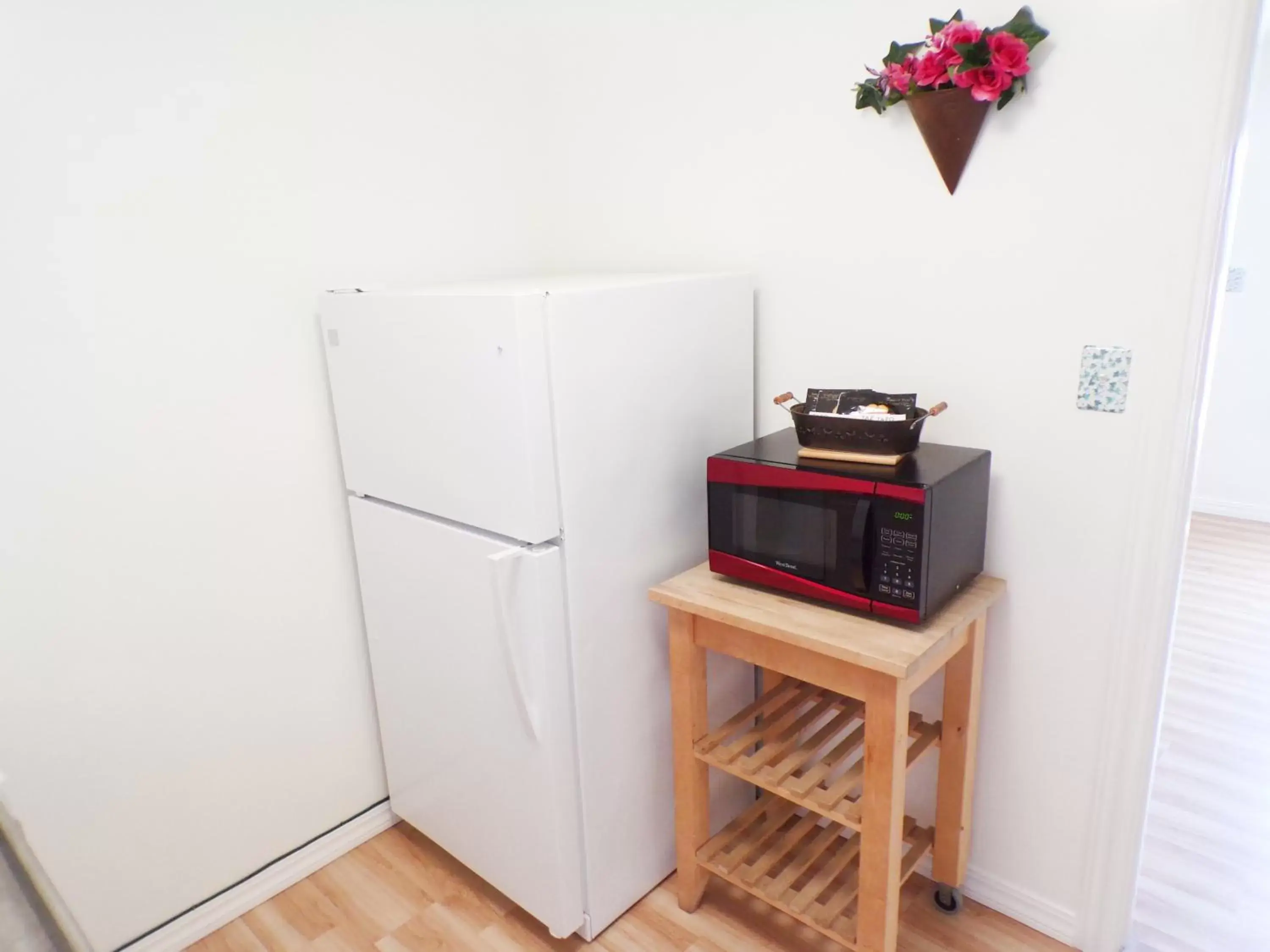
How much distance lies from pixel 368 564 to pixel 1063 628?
1.61m

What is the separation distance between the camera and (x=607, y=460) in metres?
1.71

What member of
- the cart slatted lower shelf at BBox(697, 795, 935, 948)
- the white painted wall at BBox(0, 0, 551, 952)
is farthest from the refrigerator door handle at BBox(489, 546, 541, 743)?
the white painted wall at BBox(0, 0, 551, 952)

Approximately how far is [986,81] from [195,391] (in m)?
1.72

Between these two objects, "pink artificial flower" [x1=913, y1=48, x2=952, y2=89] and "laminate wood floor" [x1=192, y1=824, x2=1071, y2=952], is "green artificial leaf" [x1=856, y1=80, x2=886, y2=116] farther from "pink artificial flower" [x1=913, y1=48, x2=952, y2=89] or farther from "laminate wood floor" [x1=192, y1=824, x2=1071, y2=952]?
"laminate wood floor" [x1=192, y1=824, x2=1071, y2=952]

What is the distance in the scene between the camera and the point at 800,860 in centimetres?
191

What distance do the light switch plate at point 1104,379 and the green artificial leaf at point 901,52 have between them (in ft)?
2.17

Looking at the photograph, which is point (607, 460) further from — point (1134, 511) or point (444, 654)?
point (1134, 511)

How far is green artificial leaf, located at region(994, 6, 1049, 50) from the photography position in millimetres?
1476

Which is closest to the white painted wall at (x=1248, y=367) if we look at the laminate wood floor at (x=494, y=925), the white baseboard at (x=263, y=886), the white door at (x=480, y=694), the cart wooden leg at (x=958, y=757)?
the cart wooden leg at (x=958, y=757)

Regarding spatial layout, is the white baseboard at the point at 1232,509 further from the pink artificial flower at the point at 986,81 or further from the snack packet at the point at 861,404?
the pink artificial flower at the point at 986,81

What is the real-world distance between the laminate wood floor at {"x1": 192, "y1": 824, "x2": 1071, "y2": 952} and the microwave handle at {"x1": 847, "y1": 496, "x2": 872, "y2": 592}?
902 millimetres

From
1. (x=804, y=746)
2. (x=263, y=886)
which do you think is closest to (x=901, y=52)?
(x=804, y=746)

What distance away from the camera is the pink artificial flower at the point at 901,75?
1582 mm

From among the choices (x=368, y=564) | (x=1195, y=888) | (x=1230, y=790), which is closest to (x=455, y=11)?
(x=368, y=564)
